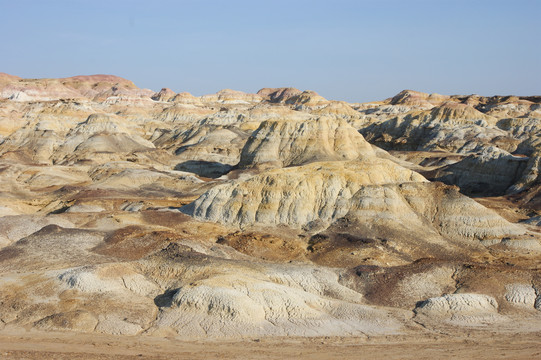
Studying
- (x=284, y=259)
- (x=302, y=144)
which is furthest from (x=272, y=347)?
(x=302, y=144)

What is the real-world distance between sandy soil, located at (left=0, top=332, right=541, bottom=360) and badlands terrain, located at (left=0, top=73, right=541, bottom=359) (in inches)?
5.1

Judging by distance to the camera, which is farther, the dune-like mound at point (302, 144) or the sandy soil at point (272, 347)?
the dune-like mound at point (302, 144)

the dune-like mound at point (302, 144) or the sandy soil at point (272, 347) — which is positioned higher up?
the dune-like mound at point (302, 144)

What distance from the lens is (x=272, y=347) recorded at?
2517 cm

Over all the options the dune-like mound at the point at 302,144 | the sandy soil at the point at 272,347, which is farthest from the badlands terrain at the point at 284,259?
the dune-like mound at the point at 302,144

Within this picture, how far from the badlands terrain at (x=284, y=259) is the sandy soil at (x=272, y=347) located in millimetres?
130

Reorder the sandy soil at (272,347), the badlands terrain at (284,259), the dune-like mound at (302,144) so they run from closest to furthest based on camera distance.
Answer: the sandy soil at (272,347)
the badlands terrain at (284,259)
the dune-like mound at (302,144)

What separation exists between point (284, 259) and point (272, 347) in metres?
15.9

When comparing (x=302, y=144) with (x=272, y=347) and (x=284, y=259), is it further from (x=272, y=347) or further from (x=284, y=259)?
(x=272, y=347)

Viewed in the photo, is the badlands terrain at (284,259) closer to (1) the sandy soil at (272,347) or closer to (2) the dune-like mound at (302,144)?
(1) the sandy soil at (272,347)

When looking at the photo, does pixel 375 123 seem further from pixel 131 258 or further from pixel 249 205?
pixel 131 258

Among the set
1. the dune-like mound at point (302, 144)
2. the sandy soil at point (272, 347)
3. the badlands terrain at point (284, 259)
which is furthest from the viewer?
the dune-like mound at point (302, 144)

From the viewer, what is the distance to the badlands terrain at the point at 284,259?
26.6m

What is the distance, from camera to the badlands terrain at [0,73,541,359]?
87.3 feet
